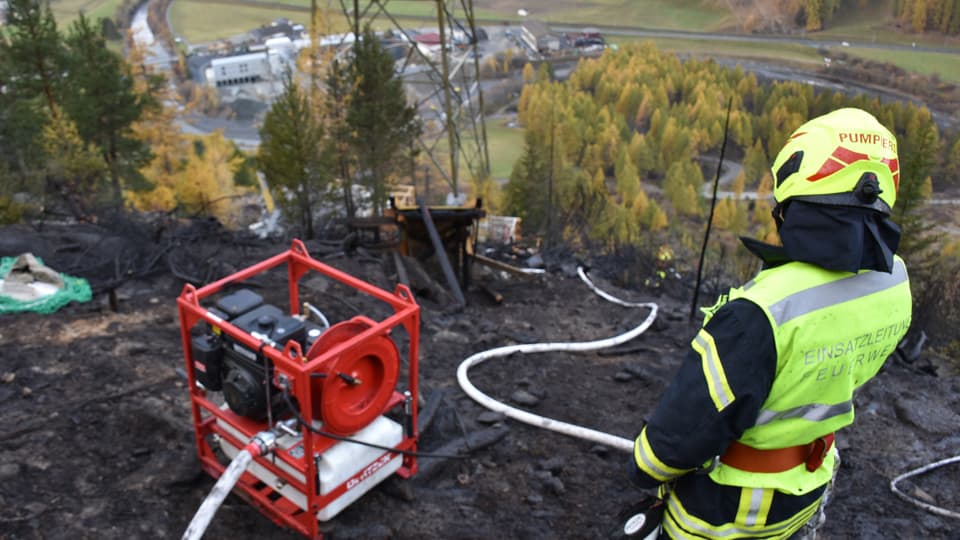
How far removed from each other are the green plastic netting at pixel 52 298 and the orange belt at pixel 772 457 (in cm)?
675

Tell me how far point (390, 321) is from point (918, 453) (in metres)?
4.19

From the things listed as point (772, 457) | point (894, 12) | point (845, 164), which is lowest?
point (772, 457)

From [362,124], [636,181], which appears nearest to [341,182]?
[362,124]

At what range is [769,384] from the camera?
2.18 m

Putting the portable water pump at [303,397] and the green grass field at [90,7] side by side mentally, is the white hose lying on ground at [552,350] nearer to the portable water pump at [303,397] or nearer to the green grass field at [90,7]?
the portable water pump at [303,397]

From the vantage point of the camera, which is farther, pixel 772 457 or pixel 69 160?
pixel 69 160

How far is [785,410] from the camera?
7.41 feet

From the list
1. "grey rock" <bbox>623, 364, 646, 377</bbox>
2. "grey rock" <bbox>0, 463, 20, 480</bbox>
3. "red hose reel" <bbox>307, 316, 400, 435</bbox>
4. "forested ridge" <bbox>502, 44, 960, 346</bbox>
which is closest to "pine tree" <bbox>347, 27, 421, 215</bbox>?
"forested ridge" <bbox>502, 44, 960, 346</bbox>

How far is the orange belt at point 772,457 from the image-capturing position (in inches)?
→ 94.4

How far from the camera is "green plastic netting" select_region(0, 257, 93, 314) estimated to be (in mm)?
6524

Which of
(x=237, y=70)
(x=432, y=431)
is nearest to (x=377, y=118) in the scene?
(x=432, y=431)

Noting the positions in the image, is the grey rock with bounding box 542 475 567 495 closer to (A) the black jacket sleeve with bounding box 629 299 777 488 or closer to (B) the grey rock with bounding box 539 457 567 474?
(B) the grey rock with bounding box 539 457 567 474

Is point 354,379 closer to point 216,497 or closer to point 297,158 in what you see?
point 216,497

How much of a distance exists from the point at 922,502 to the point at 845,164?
11.3 ft
